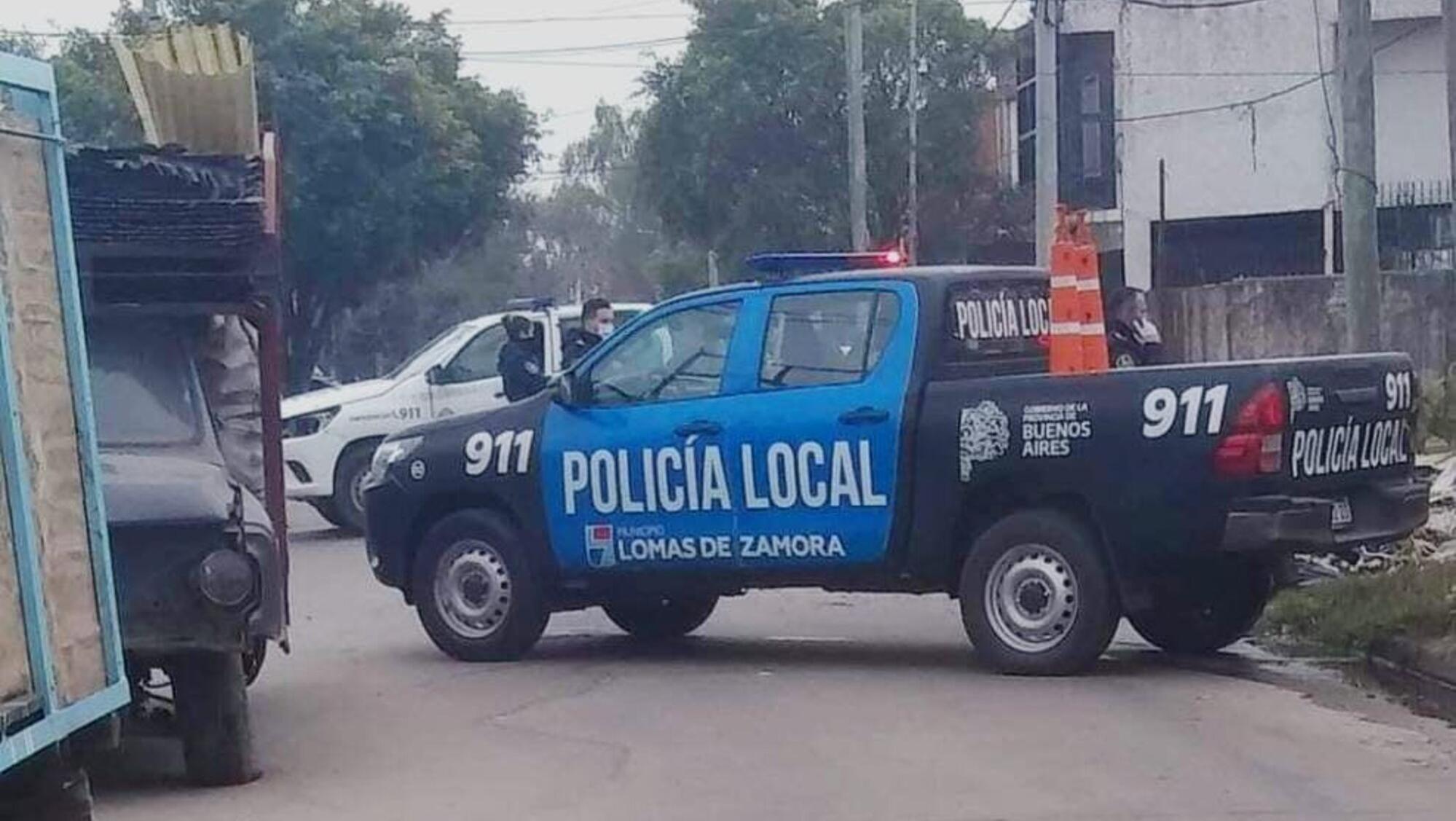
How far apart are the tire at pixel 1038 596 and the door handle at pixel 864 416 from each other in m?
0.73

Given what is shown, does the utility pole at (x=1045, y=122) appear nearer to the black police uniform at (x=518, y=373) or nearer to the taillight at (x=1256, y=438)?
the black police uniform at (x=518, y=373)

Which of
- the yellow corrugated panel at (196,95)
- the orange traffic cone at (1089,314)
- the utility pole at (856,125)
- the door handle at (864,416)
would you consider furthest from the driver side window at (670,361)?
the utility pole at (856,125)

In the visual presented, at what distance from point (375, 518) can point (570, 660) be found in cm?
131

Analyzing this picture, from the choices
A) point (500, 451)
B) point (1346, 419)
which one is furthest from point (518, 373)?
point (1346, 419)

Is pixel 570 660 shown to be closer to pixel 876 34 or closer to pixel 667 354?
pixel 667 354

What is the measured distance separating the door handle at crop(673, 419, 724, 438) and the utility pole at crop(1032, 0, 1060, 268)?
12.2 m

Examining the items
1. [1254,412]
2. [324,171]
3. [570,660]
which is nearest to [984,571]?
[1254,412]

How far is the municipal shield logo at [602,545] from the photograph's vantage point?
12.6m

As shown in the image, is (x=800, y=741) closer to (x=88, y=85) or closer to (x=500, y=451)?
(x=500, y=451)

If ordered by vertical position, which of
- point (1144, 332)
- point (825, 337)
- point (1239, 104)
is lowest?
point (1144, 332)

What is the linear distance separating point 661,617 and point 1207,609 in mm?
3060

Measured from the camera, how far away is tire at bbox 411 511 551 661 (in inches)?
508

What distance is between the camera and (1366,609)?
12883 mm

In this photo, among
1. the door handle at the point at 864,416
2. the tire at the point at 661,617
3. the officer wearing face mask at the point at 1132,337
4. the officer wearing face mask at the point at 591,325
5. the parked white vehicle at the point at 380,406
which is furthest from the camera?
the parked white vehicle at the point at 380,406
